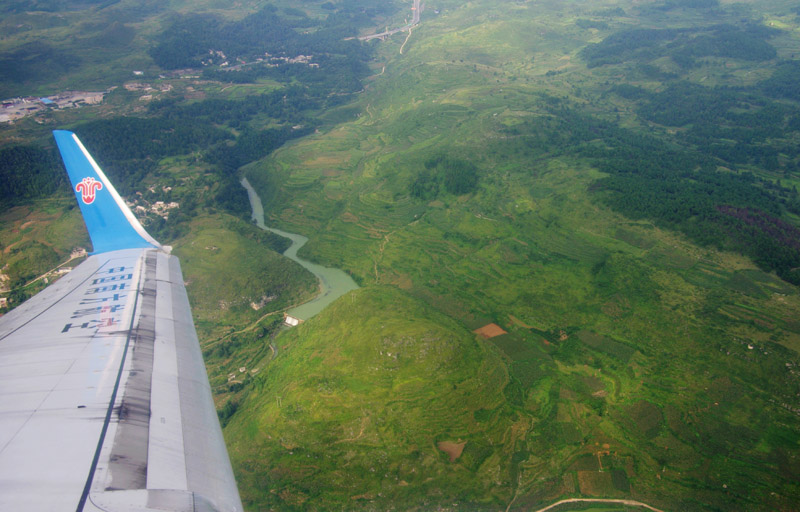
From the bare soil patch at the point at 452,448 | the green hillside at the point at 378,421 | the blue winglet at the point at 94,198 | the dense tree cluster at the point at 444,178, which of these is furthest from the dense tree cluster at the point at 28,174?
the bare soil patch at the point at 452,448

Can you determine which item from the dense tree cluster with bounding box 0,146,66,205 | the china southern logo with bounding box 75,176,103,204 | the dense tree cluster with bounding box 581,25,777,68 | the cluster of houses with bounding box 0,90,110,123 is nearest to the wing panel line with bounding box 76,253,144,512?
the china southern logo with bounding box 75,176,103,204

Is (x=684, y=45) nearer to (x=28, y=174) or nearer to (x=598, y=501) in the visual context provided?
(x=598, y=501)

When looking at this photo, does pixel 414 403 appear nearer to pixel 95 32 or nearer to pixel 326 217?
pixel 326 217

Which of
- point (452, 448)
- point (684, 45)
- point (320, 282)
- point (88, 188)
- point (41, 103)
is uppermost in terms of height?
point (88, 188)

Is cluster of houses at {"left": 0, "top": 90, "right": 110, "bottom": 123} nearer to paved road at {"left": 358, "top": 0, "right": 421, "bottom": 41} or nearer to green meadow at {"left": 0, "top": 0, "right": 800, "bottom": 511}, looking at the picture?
green meadow at {"left": 0, "top": 0, "right": 800, "bottom": 511}

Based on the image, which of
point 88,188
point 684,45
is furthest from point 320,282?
point 684,45

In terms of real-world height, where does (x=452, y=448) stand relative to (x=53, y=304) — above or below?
below
